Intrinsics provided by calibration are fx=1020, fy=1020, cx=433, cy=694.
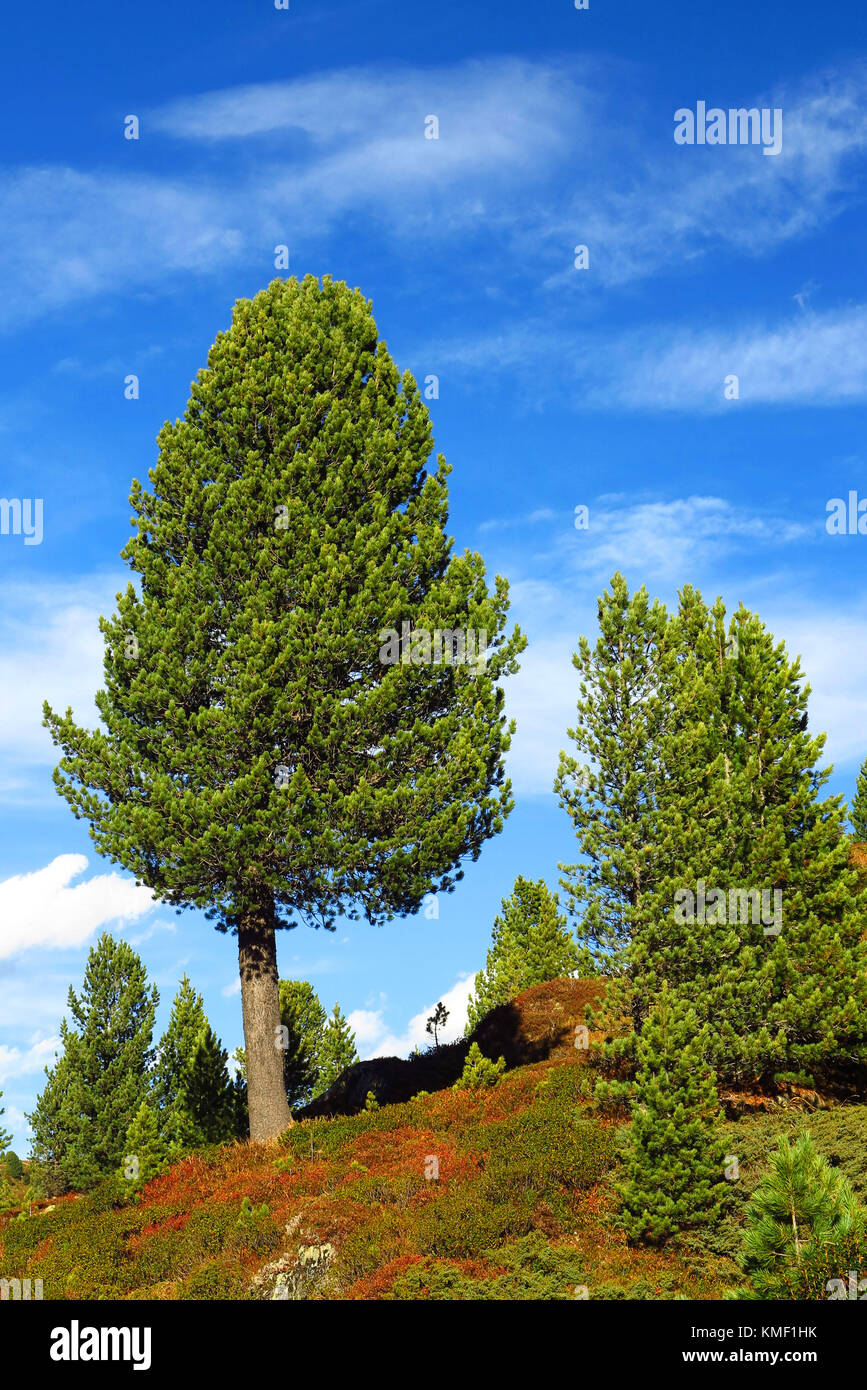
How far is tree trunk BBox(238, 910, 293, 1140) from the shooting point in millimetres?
20172

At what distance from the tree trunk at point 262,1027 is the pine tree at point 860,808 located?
30796 millimetres

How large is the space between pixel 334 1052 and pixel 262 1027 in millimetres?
26065

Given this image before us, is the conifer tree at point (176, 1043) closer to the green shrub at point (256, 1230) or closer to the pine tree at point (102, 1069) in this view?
the pine tree at point (102, 1069)

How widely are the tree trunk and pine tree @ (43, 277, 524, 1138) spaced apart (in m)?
0.04

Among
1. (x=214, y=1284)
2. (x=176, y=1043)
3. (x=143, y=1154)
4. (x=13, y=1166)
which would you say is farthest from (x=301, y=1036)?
(x=214, y=1284)

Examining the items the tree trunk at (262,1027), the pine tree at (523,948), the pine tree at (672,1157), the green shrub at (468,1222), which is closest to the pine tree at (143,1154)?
the tree trunk at (262,1027)

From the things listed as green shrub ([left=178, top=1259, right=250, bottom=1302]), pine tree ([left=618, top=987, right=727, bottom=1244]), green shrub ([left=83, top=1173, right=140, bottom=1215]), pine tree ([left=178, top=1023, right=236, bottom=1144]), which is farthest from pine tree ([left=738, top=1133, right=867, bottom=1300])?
pine tree ([left=178, top=1023, right=236, bottom=1144])

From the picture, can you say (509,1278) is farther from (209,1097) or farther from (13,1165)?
(13,1165)

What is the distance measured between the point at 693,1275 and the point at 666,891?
7.03 m

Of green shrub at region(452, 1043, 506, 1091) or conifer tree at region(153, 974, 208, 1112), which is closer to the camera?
green shrub at region(452, 1043, 506, 1091)

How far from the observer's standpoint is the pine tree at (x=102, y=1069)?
3375 centimetres

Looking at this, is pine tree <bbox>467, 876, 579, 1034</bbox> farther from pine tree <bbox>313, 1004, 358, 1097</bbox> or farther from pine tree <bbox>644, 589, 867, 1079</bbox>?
pine tree <bbox>644, 589, 867, 1079</bbox>

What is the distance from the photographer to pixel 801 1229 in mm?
8727
